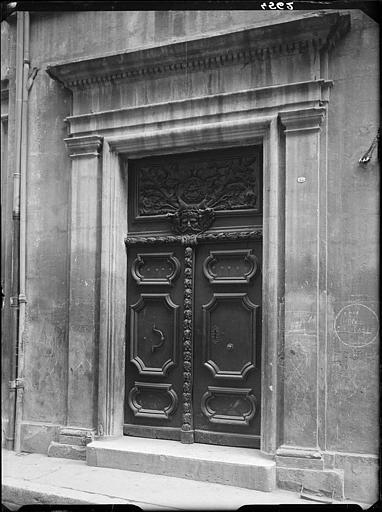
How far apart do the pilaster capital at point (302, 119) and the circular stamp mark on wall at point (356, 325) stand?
1.70 m

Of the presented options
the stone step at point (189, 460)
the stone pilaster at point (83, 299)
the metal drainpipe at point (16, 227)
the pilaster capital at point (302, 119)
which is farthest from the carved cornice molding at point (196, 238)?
the stone step at point (189, 460)

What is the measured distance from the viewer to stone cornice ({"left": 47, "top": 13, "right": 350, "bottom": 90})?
5.91 metres

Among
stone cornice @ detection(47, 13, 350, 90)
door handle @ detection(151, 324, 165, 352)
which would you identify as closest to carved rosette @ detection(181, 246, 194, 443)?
door handle @ detection(151, 324, 165, 352)

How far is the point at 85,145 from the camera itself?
704 cm

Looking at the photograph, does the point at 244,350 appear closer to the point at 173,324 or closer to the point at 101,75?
the point at 173,324

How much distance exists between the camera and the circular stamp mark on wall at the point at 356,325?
5.72 meters

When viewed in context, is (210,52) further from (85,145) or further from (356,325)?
(356,325)

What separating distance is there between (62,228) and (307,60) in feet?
10.4

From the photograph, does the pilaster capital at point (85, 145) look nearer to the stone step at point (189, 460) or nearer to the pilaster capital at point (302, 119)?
the pilaster capital at point (302, 119)

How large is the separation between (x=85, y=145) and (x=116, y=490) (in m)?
3.56

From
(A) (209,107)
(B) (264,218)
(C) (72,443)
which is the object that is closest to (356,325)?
(B) (264,218)

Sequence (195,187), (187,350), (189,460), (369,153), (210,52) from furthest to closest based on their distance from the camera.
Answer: (195,187) < (187,350) < (210,52) < (189,460) < (369,153)

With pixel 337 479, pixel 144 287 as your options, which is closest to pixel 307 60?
pixel 144 287

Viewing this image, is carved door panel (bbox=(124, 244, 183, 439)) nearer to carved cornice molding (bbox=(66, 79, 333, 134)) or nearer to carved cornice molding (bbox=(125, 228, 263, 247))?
carved cornice molding (bbox=(125, 228, 263, 247))
